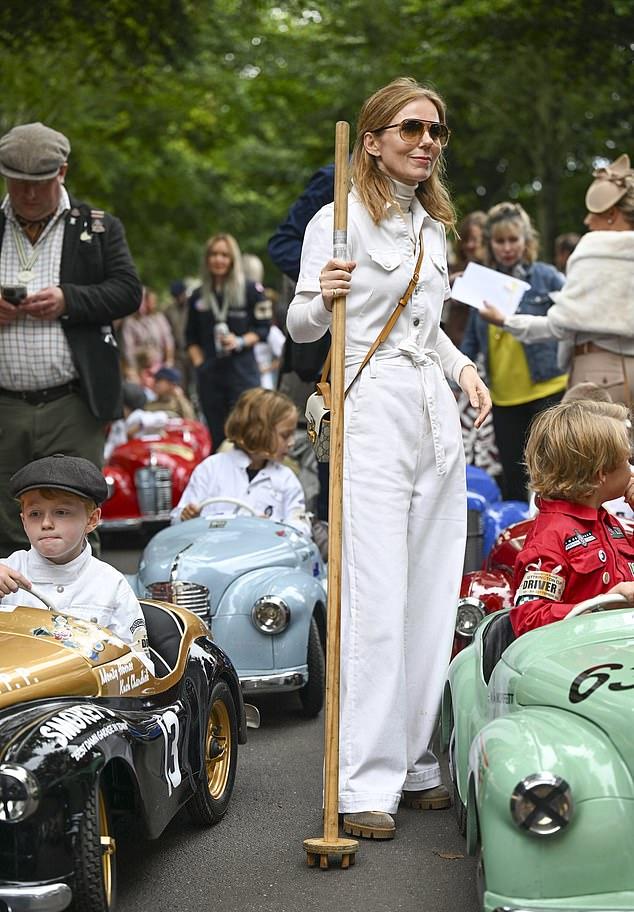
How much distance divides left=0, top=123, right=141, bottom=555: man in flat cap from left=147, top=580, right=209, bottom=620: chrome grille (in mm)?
678

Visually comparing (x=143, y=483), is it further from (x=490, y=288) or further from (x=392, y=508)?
(x=392, y=508)

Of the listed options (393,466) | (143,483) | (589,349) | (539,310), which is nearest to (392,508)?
(393,466)

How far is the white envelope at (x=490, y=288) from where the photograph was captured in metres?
7.97

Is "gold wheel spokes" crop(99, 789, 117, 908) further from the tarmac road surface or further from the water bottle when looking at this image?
the water bottle

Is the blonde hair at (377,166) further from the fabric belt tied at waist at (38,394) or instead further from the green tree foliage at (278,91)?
the green tree foliage at (278,91)

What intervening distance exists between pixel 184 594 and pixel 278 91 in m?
20.2

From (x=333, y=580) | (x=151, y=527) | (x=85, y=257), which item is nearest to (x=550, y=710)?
(x=333, y=580)

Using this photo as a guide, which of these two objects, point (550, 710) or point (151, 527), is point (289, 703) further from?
point (151, 527)

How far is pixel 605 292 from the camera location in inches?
281

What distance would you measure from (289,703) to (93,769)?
3.37 m

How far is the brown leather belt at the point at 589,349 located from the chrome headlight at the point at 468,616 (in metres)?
1.95

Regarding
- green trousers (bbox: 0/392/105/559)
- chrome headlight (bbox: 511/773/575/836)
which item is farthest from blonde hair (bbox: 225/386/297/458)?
chrome headlight (bbox: 511/773/575/836)

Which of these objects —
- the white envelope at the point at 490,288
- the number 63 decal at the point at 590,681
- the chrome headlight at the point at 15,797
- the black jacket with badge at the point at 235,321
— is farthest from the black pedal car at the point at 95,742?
the black jacket with badge at the point at 235,321

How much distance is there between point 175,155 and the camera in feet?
88.5
